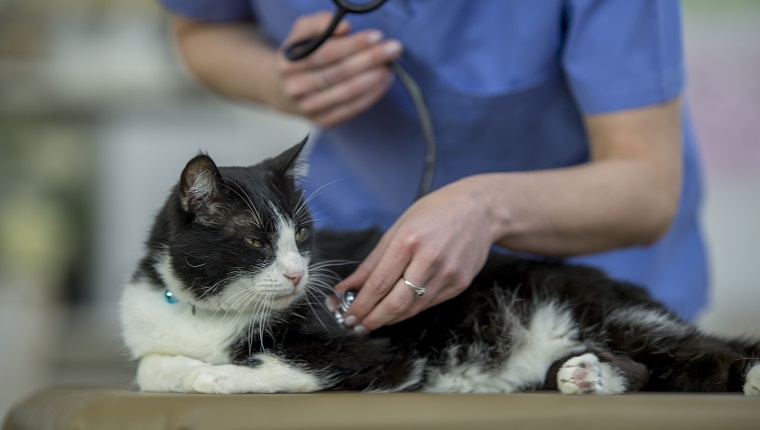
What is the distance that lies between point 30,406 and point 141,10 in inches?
127

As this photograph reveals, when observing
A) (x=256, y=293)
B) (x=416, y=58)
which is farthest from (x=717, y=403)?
(x=416, y=58)

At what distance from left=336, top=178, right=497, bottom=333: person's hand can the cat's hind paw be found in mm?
134

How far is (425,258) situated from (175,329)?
0.28 metres

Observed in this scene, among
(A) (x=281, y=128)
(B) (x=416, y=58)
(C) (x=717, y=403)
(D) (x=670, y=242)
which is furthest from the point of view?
(A) (x=281, y=128)

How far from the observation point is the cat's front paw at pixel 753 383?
812 mm

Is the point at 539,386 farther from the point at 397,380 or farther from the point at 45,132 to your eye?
the point at 45,132

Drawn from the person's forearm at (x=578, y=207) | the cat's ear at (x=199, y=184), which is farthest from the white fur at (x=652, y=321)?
the cat's ear at (x=199, y=184)

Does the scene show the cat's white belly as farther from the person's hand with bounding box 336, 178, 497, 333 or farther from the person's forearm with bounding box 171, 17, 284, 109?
the person's forearm with bounding box 171, 17, 284, 109

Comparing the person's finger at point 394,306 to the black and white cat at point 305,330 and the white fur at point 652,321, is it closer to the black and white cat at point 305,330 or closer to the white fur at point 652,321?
the black and white cat at point 305,330

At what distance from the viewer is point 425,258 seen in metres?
0.84

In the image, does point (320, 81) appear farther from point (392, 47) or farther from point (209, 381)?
point (209, 381)

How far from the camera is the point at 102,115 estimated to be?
390 cm

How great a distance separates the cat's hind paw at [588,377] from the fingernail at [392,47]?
1.51ft

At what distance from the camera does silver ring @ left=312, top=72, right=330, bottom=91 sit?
114 centimetres
